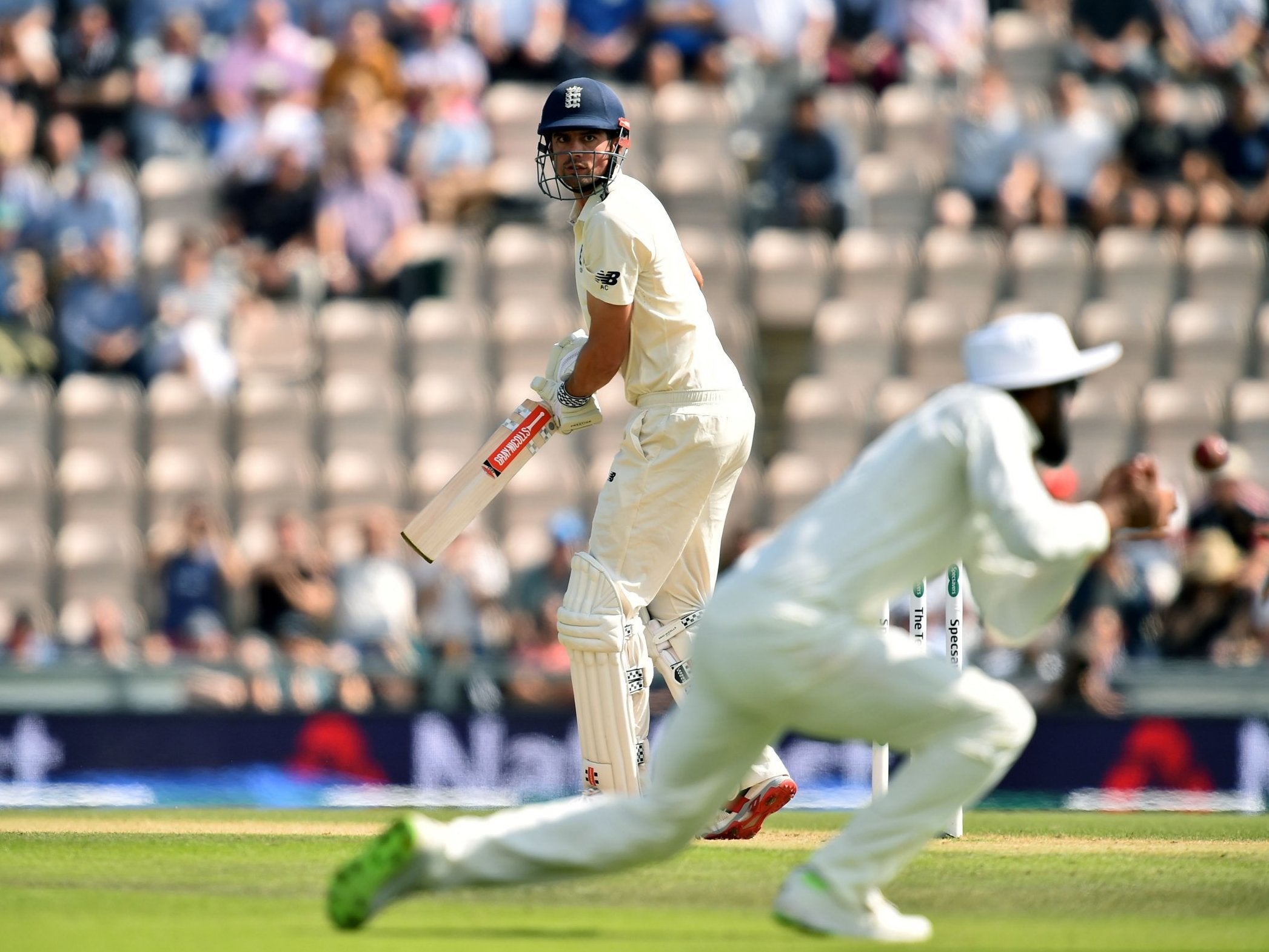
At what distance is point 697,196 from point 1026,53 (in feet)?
9.04

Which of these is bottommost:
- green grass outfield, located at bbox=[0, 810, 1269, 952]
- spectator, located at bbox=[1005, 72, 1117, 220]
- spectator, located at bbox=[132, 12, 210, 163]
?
green grass outfield, located at bbox=[0, 810, 1269, 952]

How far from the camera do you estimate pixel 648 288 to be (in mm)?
5910

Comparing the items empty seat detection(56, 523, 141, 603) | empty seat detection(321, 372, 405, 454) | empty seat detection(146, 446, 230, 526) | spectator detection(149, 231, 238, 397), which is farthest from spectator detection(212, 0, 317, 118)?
empty seat detection(56, 523, 141, 603)

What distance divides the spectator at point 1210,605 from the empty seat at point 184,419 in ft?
18.0

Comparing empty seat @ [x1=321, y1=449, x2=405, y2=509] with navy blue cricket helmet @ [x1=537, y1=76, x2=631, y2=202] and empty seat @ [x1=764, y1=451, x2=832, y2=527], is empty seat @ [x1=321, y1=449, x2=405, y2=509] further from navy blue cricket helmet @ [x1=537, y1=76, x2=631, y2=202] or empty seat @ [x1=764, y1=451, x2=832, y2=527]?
navy blue cricket helmet @ [x1=537, y1=76, x2=631, y2=202]

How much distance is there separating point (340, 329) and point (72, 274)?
172 cm

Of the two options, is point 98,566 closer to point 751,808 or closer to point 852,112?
point 852,112

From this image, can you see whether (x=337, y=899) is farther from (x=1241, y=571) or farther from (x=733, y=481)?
(x=1241, y=571)

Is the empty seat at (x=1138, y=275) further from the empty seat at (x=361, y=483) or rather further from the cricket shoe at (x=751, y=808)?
the cricket shoe at (x=751, y=808)

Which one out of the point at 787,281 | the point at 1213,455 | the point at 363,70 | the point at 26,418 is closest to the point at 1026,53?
the point at 787,281

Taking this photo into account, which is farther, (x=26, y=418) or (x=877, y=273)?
(x=877, y=273)

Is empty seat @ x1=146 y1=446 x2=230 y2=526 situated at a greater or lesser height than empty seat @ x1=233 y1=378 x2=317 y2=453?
lesser

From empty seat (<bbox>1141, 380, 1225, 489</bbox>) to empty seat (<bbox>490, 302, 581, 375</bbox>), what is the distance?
3.37 meters

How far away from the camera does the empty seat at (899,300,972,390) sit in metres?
12.1
